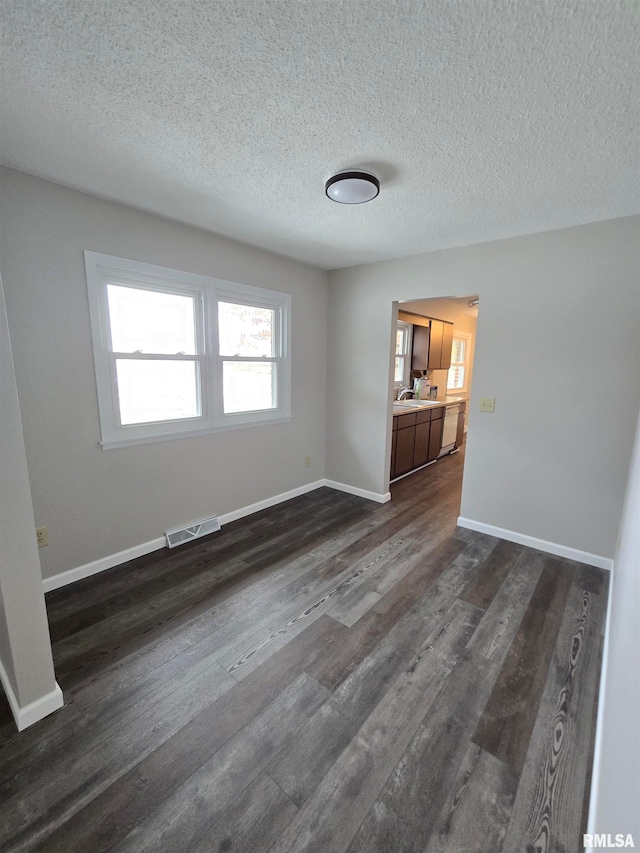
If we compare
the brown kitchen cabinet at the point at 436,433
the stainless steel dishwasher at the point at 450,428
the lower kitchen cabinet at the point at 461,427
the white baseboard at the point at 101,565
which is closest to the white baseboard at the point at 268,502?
the white baseboard at the point at 101,565

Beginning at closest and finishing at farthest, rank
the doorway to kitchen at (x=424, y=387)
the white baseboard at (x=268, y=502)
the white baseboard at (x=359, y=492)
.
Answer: the white baseboard at (x=268, y=502)
the white baseboard at (x=359, y=492)
the doorway to kitchen at (x=424, y=387)

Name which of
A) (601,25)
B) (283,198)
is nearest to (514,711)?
(601,25)

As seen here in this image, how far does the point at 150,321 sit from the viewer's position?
2646 mm

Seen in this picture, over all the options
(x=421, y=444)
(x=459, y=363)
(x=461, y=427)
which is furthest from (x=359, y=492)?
(x=459, y=363)

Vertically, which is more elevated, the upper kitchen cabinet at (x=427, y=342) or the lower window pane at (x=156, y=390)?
the upper kitchen cabinet at (x=427, y=342)

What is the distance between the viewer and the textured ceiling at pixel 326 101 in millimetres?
1041

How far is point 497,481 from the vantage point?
3100mm

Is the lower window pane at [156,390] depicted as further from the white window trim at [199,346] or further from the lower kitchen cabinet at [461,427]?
the lower kitchen cabinet at [461,427]

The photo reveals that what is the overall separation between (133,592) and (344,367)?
2.92 meters

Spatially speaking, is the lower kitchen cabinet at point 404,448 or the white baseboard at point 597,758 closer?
the white baseboard at point 597,758

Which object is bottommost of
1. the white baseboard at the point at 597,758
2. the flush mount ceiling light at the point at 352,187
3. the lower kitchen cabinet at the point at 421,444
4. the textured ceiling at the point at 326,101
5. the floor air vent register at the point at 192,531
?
the white baseboard at the point at 597,758

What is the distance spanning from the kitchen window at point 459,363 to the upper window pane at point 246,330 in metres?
4.48

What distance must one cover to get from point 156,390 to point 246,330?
3.41 ft

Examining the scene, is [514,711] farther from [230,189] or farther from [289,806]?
[230,189]
